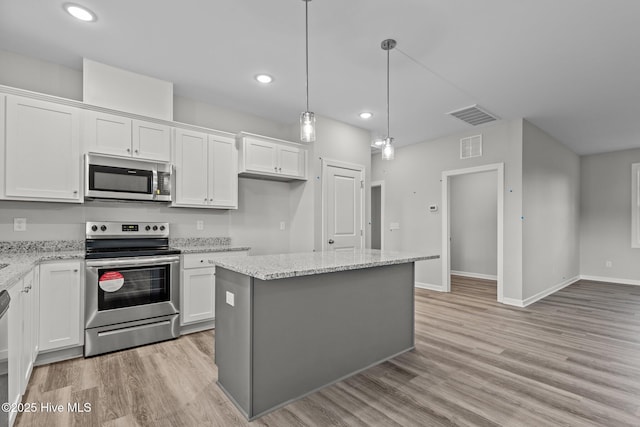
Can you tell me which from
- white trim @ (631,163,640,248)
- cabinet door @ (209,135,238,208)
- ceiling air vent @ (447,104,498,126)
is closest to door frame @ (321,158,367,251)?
cabinet door @ (209,135,238,208)

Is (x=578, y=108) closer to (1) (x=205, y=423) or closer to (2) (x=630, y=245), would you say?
(2) (x=630, y=245)

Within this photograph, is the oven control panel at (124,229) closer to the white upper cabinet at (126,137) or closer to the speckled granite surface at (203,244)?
the speckled granite surface at (203,244)

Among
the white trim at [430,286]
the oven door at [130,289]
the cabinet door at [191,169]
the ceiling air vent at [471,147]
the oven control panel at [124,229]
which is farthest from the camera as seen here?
the white trim at [430,286]

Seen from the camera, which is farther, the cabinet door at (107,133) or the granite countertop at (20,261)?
Result: the cabinet door at (107,133)

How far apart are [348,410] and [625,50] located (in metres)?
3.74

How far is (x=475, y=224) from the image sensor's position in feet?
23.2

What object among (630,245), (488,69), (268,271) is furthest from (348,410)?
(630,245)

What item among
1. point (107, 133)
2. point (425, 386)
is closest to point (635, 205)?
point (425, 386)

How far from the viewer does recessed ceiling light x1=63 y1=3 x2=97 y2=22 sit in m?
2.28

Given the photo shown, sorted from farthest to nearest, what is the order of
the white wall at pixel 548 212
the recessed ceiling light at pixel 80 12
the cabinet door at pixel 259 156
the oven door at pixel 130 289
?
1. the white wall at pixel 548 212
2. the cabinet door at pixel 259 156
3. the oven door at pixel 130 289
4. the recessed ceiling light at pixel 80 12

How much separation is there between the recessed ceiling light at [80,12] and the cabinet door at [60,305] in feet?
6.40

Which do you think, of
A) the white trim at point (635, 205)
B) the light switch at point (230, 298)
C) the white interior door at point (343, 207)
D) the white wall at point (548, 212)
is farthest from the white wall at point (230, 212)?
the white trim at point (635, 205)

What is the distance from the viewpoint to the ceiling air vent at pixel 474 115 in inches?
167

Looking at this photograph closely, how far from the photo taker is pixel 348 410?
6.77 feet
